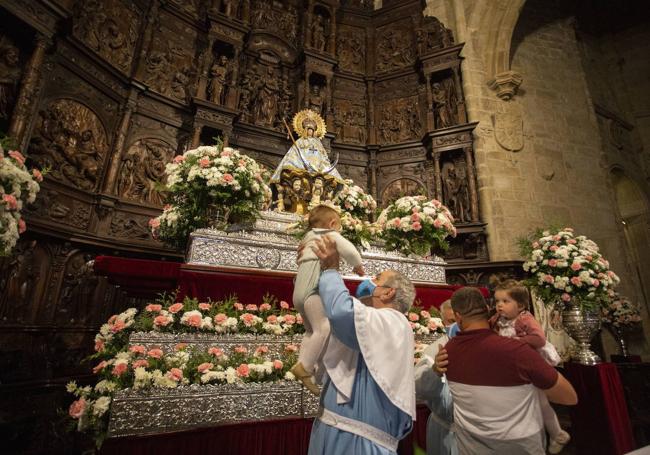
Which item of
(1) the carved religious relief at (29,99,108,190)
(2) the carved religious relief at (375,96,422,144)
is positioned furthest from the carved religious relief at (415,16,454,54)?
(1) the carved religious relief at (29,99,108,190)

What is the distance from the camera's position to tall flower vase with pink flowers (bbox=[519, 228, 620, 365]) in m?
4.68

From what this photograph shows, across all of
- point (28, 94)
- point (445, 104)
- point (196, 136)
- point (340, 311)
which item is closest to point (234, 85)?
point (196, 136)

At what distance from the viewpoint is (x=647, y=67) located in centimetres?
1361

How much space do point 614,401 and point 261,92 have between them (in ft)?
35.1

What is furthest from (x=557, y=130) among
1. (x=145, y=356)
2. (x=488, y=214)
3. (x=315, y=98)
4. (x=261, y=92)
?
(x=145, y=356)

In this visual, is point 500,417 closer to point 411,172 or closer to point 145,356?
point 145,356

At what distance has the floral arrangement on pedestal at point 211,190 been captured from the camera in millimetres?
4410

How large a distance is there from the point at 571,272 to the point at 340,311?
16.6ft

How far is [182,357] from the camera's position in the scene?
283cm

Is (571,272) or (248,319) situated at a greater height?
(571,272)

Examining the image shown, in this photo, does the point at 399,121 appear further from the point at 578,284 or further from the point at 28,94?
the point at 28,94

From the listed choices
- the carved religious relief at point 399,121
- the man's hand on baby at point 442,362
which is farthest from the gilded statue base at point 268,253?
the carved religious relief at point 399,121

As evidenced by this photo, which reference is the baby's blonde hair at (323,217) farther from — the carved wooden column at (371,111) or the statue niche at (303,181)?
the carved wooden column at (371,111)

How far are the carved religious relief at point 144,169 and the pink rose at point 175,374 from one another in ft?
18.6
